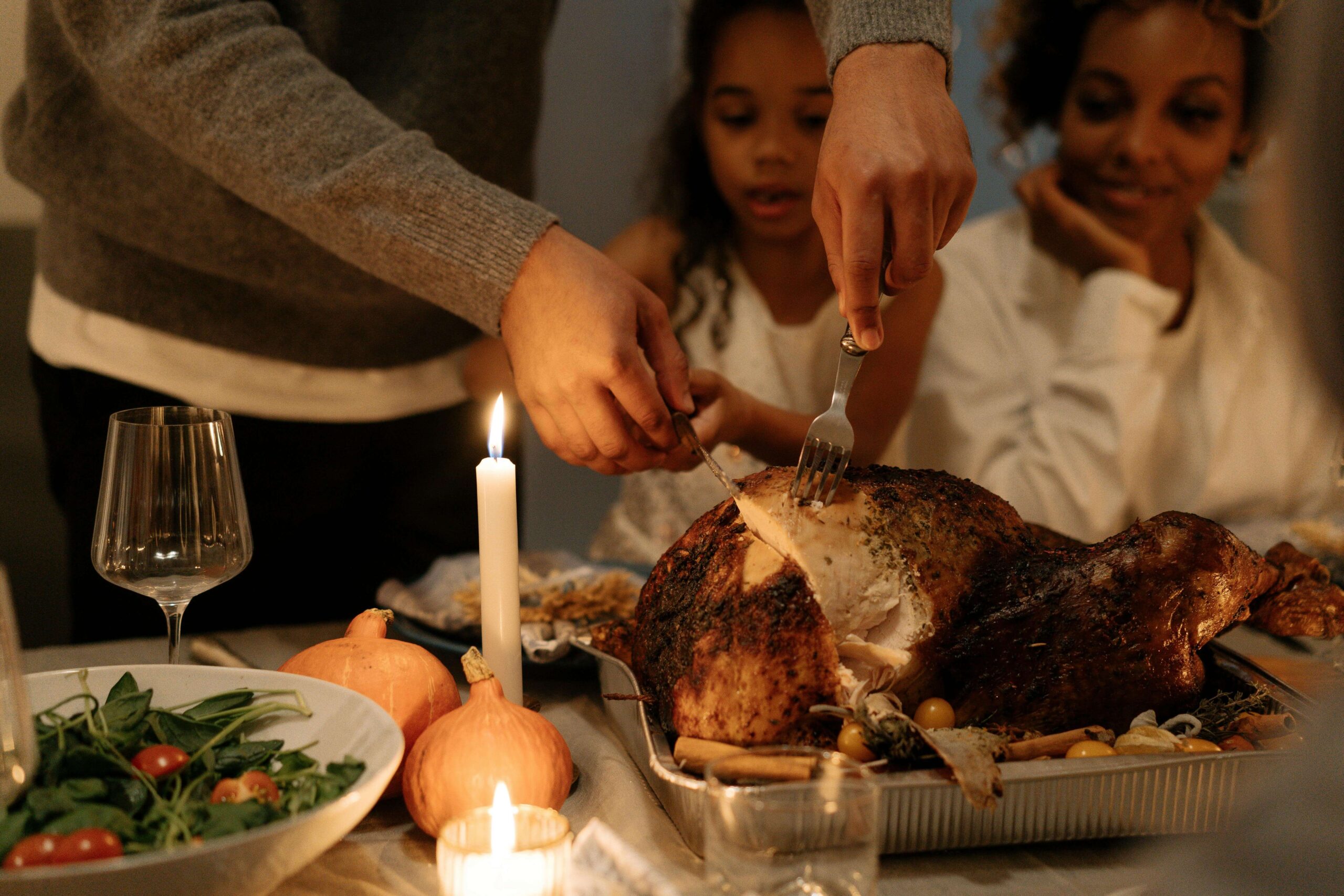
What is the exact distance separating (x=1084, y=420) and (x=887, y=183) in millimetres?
1670

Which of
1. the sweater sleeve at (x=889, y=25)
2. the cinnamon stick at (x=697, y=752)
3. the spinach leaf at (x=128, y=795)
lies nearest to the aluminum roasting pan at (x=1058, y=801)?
the cinnamon stick at (x=697, y=752)

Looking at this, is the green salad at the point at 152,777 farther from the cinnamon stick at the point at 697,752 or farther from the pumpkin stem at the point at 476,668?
the cinnamon stick at the point at 697,752

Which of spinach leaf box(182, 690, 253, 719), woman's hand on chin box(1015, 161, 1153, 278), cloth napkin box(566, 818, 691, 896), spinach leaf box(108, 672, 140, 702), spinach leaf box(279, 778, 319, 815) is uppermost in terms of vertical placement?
woman's hand on chin box(1015, 161, 1153, 278)

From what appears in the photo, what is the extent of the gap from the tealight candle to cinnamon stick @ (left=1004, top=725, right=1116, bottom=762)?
1.16 feet

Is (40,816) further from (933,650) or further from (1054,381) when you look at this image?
(1054,381)

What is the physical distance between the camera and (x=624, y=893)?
2.24 ft

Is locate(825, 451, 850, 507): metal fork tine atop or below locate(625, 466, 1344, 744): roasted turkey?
atop

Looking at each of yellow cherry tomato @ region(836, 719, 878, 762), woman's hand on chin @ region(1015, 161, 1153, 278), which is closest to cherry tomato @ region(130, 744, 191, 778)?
yellow cherry tomato @ region(836, 719, 878, 762)

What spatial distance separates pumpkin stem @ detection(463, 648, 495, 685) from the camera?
805 millimetres

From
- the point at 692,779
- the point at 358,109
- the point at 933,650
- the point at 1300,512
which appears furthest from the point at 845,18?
the point at 1300,512

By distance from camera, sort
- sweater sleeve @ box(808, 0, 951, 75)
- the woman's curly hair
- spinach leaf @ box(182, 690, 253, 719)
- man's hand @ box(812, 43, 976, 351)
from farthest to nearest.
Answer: the woman's curly hair
sweater sleeve @ box(808, 0, 951, 75)
man's hand @ box(812, 43, 976, 351)
spinach leaf @ box(182, 690, 253, 719)

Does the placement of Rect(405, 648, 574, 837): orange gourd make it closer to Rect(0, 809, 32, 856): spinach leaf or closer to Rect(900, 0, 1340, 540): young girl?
Rect(0, 809, 32, 856): spinach leaf

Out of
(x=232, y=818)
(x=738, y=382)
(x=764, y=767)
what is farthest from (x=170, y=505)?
(x=738, y=382)

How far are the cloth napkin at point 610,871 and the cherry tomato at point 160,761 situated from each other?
273mm
